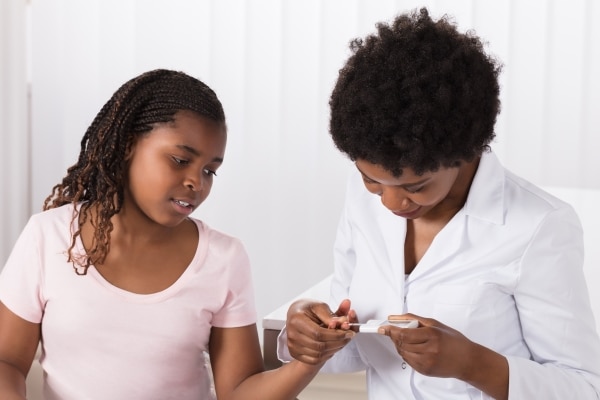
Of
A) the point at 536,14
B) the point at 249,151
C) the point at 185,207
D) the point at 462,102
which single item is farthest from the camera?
the point at 249,151

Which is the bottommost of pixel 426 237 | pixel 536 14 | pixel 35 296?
pixel 35 296

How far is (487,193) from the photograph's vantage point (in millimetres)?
1340

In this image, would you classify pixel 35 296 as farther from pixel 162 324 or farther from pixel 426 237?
pixel 426 237

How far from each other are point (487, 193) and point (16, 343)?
817 millimetres

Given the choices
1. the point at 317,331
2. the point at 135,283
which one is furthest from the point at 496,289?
the point at 135,283

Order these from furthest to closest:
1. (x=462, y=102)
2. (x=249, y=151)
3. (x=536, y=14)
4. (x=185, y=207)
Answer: (x=249, y=151), (x=536, y=14), (x=185, y=207), (x=462, y=102)

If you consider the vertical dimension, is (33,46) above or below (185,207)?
above

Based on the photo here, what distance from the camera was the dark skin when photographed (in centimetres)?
119

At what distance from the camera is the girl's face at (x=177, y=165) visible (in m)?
1.39

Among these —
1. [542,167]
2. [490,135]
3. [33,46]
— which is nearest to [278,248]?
[542,167]

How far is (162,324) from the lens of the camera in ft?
4.83

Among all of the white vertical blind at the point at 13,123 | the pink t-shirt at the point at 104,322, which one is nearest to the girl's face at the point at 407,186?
the pink t-shirt at the point at 104,322

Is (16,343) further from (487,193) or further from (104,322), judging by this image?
(487,193)

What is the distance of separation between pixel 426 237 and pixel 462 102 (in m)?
0.32
